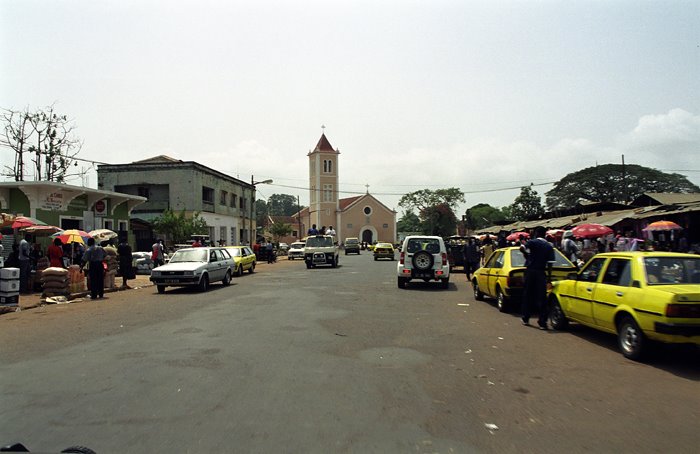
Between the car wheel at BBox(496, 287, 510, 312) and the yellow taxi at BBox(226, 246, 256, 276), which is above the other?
the yellow taxi at BBox(226, 246, 256, 276)

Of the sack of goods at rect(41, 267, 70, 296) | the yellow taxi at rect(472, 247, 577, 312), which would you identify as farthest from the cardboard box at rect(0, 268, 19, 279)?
the yellow taxi at rect(472, 247, 577, 312)

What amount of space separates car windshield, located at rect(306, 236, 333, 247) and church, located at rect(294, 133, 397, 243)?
2161 inches

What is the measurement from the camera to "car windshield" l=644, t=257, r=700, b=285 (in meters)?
7.04

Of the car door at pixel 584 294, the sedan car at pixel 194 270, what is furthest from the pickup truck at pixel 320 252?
the car door at pixel 584 294

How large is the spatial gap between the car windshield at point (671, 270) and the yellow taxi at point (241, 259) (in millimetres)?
19914

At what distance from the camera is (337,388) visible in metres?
5.66

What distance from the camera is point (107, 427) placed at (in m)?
4.51

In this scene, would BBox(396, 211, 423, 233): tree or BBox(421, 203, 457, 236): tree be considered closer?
BBox(421, 203, 457, 236): tree

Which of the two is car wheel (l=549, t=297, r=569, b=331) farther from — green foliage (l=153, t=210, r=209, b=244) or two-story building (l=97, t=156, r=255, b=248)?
two-story building (l=97, t=156, r=255, b=248)

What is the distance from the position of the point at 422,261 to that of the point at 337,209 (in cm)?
7439

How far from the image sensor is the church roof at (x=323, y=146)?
293ft

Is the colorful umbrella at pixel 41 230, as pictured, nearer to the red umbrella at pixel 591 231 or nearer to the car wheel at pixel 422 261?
the car wheel at pixel 422 261

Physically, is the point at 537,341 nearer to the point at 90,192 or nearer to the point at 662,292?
the point at 662,292

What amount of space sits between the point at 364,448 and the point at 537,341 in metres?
5.39
